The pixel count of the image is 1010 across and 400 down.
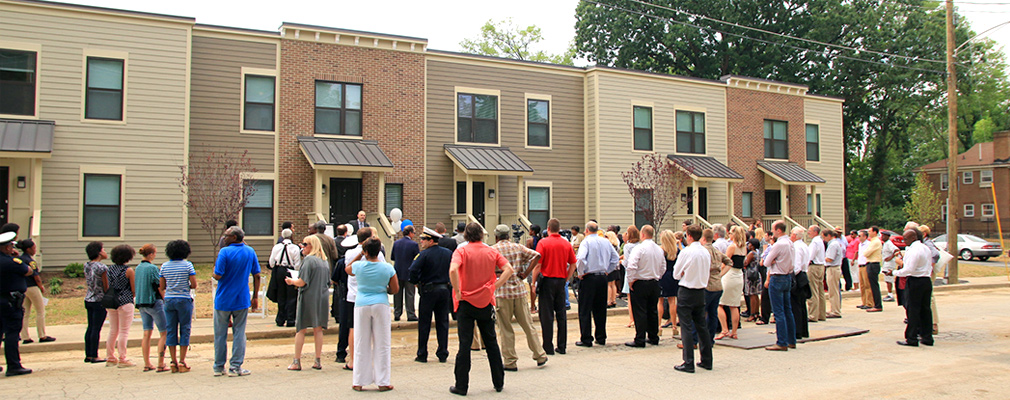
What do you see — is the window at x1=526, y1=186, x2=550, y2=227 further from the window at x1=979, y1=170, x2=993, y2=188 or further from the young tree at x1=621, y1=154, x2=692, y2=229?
the window at x1=979, y1=170, x2=993, y2=188

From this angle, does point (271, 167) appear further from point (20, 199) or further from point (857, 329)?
point (857, 329)

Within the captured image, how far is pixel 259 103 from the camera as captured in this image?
2042 centimetres

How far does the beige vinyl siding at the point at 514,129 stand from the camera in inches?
896

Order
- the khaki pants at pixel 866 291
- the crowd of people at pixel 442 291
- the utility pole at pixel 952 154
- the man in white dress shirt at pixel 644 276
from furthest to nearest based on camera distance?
the utility pole at pixel 952 154
the khaki pants at pixel 866 291
the man in white dress shirt at pixel 644 276
the crowd of people at pixel 442 291

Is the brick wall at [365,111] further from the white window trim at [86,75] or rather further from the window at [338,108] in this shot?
the white window trim at [86,75]

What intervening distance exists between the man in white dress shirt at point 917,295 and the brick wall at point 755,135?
17480mm

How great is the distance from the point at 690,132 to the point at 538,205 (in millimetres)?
7376

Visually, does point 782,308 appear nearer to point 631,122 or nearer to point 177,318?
point 177,318

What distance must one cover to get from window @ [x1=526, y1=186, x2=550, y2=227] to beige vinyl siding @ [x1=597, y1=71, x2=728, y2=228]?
1.97m

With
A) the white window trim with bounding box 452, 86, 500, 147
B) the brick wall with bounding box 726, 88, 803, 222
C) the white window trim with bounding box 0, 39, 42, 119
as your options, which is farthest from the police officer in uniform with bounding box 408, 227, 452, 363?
the brick wall with bounding box 726, 88, 803, 222

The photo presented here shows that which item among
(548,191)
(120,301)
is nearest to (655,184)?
(548,191)

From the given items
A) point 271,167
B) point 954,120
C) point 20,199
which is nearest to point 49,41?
point 20,199

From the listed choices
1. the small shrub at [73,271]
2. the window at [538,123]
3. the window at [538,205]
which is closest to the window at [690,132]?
the window at [538,123]

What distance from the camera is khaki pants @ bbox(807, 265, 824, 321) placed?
1368 cm
